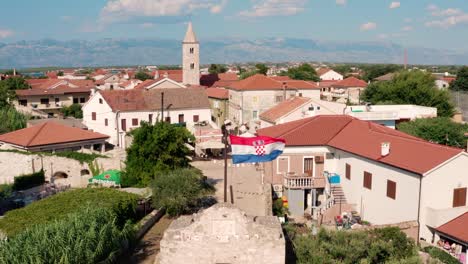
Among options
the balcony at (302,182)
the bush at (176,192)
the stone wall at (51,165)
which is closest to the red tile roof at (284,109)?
the balcony at (302,182)

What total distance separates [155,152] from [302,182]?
9.26 m

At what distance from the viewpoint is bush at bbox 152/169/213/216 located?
24344 mm

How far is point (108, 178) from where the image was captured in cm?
3266

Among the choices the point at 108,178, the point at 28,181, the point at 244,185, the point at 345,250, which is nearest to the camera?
the point at 345,250

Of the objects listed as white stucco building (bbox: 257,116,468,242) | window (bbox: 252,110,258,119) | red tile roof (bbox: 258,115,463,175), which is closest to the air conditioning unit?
white stucco building (bbox: 257,116,468,242)

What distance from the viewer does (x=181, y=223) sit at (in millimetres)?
15781

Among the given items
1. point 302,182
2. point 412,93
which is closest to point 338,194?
point 302,182

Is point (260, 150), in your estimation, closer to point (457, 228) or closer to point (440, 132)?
point (457, 228)

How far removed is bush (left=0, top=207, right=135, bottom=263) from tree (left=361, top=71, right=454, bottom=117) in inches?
1880

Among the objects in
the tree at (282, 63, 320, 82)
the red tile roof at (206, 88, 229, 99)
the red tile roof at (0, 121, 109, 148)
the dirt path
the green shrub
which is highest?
the tree at (282, 63, 320, 82)

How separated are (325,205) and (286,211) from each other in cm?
238

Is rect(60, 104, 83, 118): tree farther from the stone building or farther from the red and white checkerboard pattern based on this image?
the stone building

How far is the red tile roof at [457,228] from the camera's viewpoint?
2203cm

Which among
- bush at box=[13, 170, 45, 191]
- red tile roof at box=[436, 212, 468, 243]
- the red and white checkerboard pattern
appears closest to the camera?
the red and white checkerboard pattern
